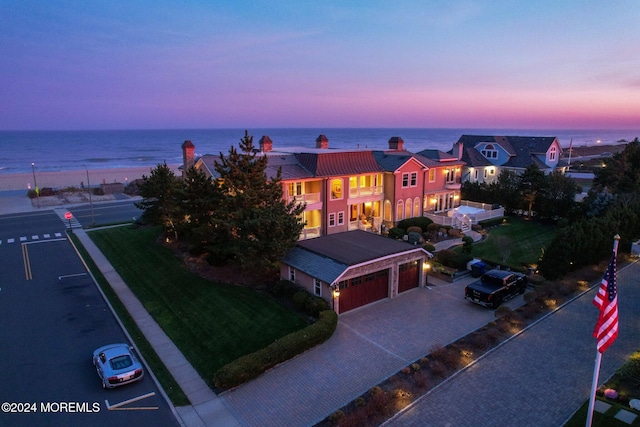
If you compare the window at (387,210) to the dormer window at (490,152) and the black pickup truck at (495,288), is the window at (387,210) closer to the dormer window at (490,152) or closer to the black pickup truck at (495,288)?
the black pickup truck at (495,288)

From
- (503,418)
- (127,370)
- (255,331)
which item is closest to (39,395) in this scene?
(127,370)

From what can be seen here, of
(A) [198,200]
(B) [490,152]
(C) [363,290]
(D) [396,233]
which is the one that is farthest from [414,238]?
(B) [490,152]

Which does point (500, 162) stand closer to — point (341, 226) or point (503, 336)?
point (341, 226)

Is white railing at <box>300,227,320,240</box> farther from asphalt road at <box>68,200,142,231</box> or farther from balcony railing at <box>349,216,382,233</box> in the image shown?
asphalt road at <box>68,200,142,231</box>

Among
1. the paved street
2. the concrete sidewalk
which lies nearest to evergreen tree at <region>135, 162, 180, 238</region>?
the concrete sidewalk

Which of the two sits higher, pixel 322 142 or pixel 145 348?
pixel 322 142

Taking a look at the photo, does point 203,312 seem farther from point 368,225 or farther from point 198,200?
point 368,225

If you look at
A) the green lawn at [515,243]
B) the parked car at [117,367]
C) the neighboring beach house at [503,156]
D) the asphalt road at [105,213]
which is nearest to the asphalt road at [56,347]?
the parked car at [117,367]
